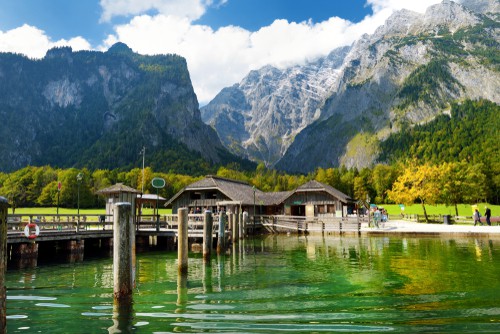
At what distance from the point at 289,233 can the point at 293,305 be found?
3558cm

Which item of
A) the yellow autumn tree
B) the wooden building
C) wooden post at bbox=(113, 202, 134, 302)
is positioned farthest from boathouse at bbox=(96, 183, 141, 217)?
the yellow autumn tree

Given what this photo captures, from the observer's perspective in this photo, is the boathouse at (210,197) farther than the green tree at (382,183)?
No

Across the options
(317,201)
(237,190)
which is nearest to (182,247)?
(237,190)

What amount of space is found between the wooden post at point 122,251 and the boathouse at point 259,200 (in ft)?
133

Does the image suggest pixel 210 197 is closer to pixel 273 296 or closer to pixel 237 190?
pixel 237 190

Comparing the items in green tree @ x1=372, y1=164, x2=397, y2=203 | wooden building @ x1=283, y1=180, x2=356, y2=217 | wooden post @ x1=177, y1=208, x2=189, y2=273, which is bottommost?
wooden post @ x1=177, y1=208, x2=189, y2=273

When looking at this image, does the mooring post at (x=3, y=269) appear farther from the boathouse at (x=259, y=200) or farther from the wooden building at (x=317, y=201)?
the wooden building at (x=317, y=201)

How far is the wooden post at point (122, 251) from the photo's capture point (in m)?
12.5

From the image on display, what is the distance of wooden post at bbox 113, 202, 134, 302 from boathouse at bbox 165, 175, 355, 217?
40.4 m

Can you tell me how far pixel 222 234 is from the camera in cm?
2975

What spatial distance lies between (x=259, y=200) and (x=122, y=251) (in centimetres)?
5114

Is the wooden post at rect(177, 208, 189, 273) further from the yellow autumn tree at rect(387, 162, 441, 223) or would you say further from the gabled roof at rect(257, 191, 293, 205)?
the yellow autumn tree at rect(387, 162, 441, 223)

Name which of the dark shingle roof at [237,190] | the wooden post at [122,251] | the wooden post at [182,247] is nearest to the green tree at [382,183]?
the dark shingle roof at [237,190]

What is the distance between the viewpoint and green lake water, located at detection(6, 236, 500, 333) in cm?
1059
